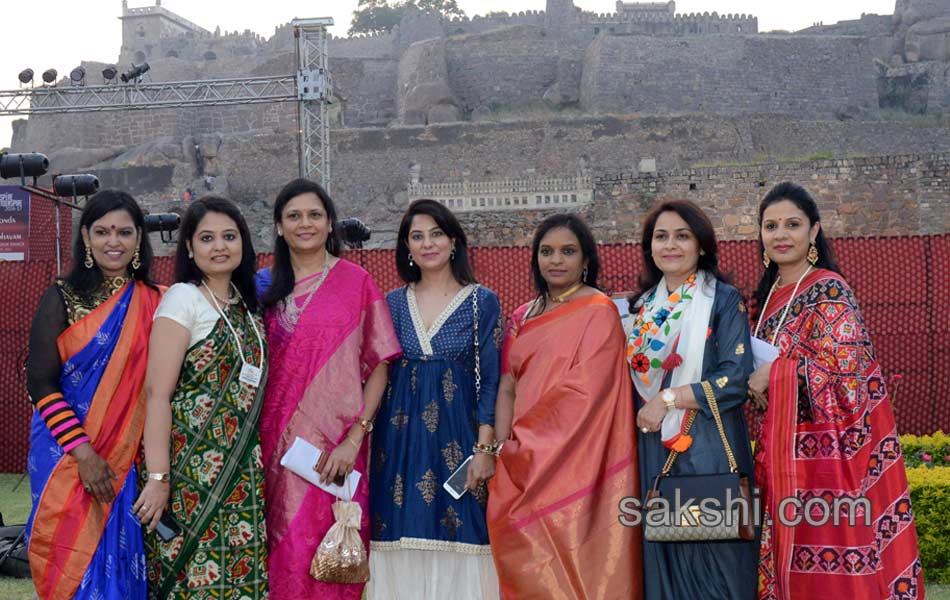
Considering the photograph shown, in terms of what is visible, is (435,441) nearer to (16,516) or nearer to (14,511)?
(16,516)

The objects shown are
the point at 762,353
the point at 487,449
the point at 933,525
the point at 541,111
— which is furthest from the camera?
the point at 541,111

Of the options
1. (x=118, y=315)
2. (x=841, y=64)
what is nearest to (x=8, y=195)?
(x=118, y=315)

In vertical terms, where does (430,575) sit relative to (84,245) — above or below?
below

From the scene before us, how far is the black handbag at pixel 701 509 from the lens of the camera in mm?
3275

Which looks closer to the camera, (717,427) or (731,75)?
(717,427)

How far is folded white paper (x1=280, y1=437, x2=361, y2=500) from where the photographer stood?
136 inches

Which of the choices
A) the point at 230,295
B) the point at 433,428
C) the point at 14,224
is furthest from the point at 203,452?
the point at 14,224

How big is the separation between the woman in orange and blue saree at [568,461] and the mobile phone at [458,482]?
101 millimetres

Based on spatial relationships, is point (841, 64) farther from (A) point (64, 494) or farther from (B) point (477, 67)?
(A) point (64, 494)

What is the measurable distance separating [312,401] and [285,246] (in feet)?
1.93

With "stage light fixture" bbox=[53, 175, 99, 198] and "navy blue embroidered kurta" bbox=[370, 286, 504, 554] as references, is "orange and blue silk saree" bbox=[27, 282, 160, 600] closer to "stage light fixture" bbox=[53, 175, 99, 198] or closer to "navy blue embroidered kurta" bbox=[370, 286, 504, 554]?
"navy blue embroidered kurta" bbox=[370, 286, 504, 554]

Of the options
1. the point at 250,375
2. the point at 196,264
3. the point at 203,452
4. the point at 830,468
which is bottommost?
the point at 830,468

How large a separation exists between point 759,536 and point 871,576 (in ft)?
1.23

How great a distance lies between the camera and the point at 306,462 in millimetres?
3459
